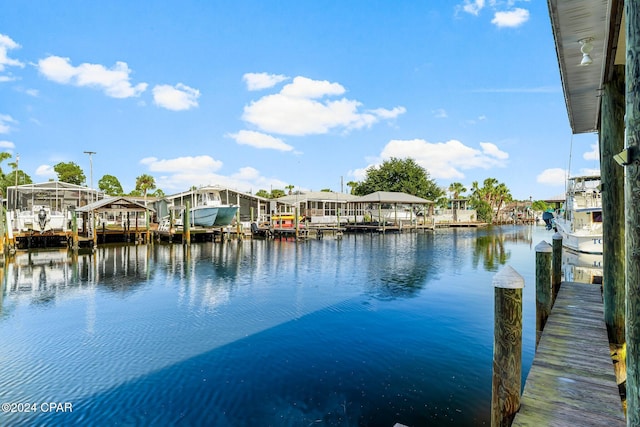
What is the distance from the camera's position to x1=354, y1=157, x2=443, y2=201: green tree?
6128cm

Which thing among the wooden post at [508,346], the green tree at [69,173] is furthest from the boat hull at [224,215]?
the green tree at [69,173]

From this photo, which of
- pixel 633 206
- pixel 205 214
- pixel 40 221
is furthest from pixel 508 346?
pixel 205 214

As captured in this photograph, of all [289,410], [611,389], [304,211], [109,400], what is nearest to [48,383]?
[109,400]

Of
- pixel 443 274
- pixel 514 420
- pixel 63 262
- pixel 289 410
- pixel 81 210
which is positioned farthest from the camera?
pixel 81 210

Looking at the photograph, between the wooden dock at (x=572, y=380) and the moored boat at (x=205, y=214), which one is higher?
the moored boat at (x=205, y=214)

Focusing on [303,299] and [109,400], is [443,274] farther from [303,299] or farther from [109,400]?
[109,400]

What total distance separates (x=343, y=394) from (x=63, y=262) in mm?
20401

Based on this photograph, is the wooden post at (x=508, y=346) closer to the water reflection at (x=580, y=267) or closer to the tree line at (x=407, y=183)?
the water reflection at (x=580, y=267)

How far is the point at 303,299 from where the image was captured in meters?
12.7

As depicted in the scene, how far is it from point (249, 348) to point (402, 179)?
186ft

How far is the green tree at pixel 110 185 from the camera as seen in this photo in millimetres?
65688

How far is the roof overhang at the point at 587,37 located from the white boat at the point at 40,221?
33432mm

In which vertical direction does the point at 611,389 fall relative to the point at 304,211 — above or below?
below

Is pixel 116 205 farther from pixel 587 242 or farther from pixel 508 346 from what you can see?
pixel 587 242
